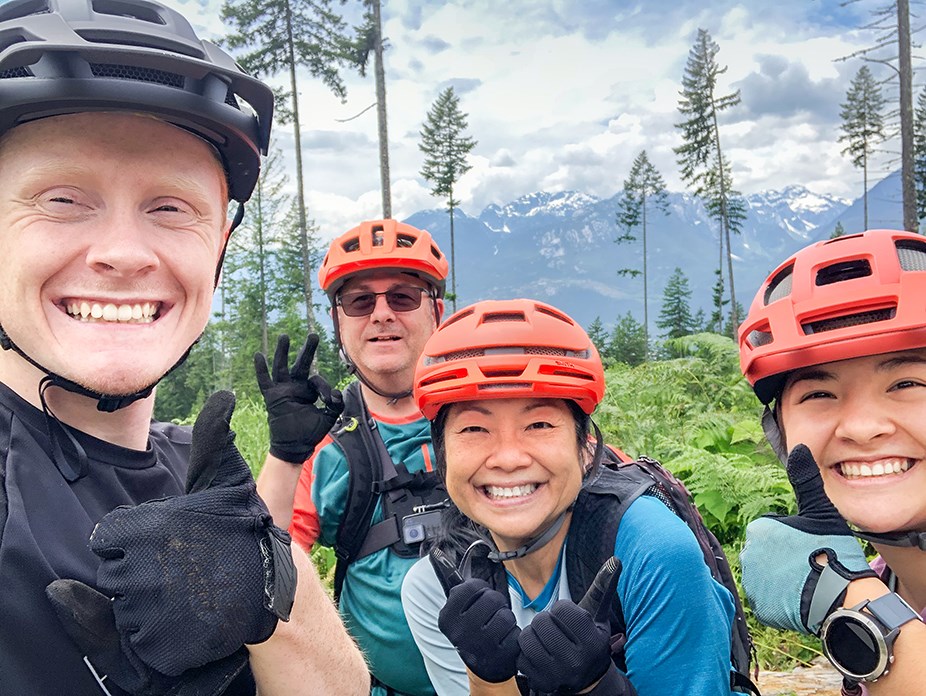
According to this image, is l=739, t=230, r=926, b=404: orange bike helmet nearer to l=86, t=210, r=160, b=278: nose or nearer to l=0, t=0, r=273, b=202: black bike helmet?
l=0, t=0, r=273, b=202: black bike helmet

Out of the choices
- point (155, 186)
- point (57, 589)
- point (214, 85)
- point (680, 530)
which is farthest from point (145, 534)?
point (680, 530)

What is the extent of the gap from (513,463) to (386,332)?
1.86 meters

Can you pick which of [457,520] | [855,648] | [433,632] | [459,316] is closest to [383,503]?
[457,520]

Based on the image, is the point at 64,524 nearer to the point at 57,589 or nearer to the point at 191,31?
the point at 57,589

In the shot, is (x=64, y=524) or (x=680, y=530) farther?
(x=680, y=530)

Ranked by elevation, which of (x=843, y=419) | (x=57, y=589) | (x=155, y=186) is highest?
(x=155, y=186)

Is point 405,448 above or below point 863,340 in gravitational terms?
below

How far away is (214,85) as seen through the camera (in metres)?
1.90

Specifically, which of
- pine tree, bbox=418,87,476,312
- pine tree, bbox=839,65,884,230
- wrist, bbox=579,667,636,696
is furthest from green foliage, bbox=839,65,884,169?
wrist, bbox=579,667,636,696

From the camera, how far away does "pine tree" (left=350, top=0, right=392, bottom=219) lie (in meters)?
19.7

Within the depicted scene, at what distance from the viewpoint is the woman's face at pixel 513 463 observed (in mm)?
2670

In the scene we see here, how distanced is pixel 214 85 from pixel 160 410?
1817 inches

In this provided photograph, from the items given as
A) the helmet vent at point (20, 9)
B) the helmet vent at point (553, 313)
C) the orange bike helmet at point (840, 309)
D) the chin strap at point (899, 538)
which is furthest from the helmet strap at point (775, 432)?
the helmet vent at point (20, 9)

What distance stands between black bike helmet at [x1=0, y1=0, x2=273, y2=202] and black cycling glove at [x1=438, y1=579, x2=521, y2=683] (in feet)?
6.03
